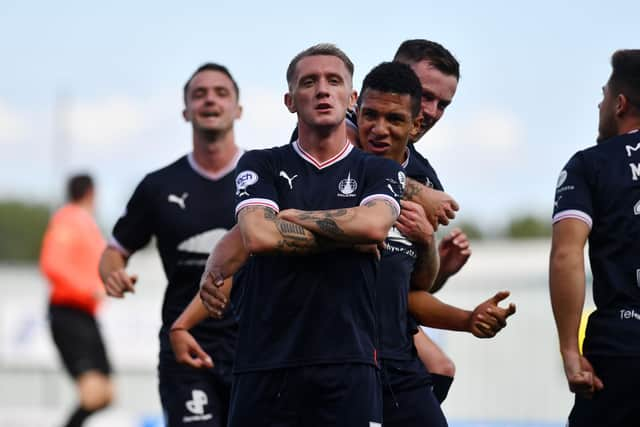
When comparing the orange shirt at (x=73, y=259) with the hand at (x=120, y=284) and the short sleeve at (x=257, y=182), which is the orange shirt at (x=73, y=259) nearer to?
the hand at (x=120, y=284)

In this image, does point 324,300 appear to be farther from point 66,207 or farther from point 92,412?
point 66,207

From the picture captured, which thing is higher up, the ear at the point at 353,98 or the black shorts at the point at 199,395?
the ear at the point at 353,98

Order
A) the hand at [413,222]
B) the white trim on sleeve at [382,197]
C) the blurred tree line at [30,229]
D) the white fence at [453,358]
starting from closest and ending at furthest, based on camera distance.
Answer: the white trim on sleeve at [382,197], the hand at [413,222], the white fence at [453,358], the blurred tree line at [30,229]

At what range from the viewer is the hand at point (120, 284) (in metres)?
7.54

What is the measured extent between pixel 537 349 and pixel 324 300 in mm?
16561

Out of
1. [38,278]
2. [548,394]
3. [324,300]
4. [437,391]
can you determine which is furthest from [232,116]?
[38,278]

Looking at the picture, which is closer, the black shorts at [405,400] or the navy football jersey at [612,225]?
the navy football jersey at [612,225]

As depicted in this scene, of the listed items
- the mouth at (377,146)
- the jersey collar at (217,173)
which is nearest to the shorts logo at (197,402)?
the jersey collar at (217,173)

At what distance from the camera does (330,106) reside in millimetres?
5500

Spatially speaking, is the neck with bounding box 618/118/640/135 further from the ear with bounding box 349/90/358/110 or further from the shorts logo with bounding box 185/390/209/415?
the shorts logo with bounding box 185/390/209/415

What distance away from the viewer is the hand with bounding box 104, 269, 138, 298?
7.54 m

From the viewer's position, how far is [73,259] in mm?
14227

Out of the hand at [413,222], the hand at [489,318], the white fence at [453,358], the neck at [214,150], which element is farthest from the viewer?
the white fence at [453,358]

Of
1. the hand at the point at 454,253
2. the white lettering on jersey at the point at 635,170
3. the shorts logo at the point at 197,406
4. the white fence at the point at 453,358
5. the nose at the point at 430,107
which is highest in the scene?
the nose at the point at 430,107
